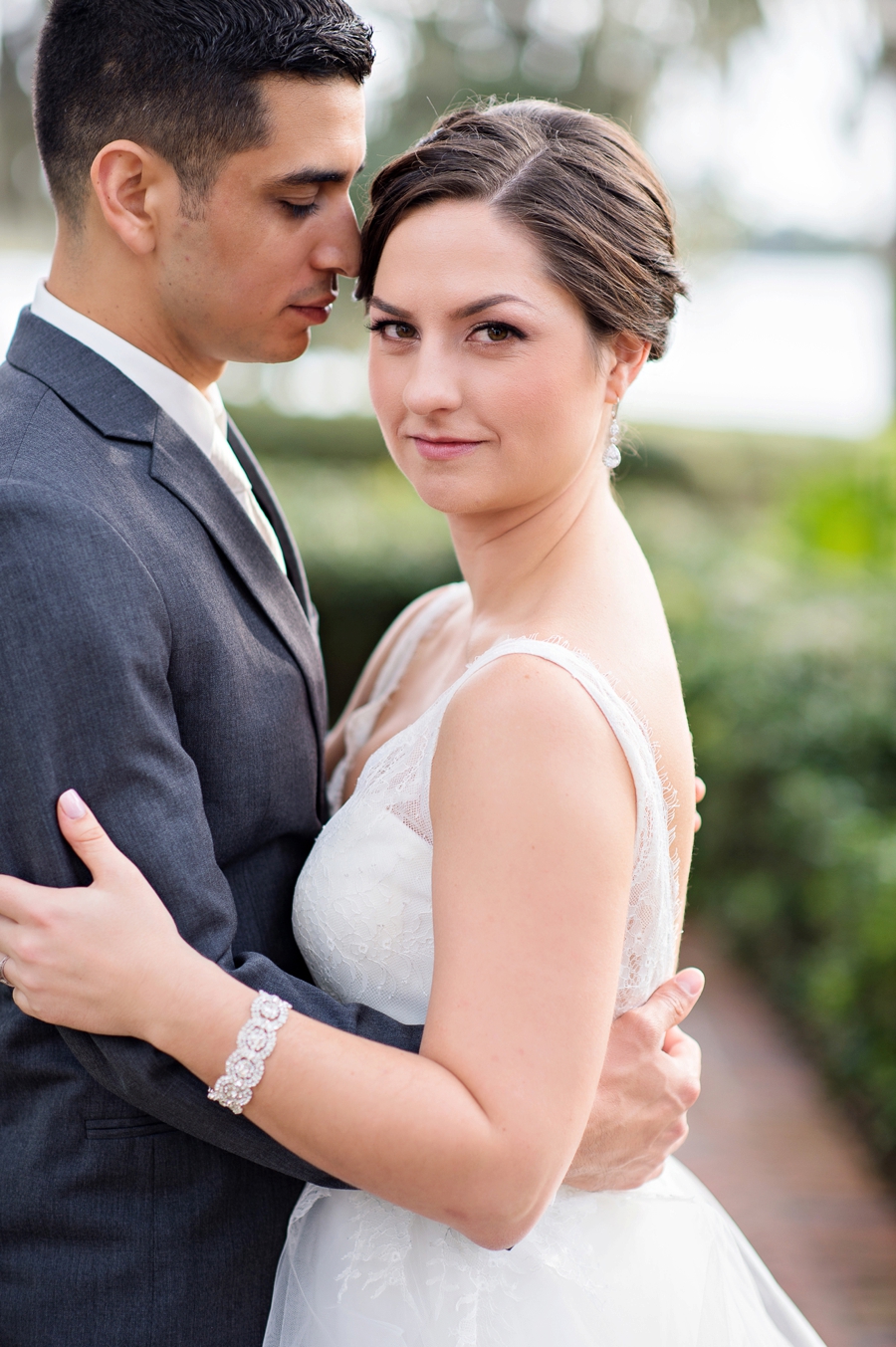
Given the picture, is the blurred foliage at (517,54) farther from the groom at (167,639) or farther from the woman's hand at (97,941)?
the woman's hand at (97,941)

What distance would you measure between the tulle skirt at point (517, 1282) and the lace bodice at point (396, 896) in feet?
1.08

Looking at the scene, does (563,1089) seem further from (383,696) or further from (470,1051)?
(383,696)

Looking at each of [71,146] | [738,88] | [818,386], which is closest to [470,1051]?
[71,146]

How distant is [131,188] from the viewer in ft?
6.07

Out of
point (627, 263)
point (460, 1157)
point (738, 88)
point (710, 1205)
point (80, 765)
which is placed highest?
point (738, 88)

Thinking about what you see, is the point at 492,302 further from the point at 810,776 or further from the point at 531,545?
the point at 810,776

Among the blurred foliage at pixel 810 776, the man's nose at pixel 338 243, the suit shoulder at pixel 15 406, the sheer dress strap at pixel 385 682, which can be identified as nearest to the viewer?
the suit shoulder at pixel 15 406

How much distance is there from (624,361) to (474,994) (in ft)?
3.48

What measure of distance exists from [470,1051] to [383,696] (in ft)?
3.66

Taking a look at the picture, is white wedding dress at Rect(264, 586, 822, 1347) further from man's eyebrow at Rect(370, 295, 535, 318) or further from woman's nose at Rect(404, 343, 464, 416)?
man's eyebrow at Rect(370, 295, 535, 318)

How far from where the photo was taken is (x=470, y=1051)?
1.45m

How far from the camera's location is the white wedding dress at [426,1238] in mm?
1742

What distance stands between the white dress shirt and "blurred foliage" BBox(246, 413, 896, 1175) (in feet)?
8.20

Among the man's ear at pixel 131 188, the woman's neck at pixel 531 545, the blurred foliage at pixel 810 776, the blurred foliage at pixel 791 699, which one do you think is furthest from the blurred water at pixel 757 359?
the man's ear at pixel 131 188
